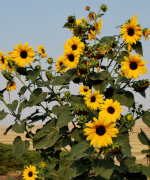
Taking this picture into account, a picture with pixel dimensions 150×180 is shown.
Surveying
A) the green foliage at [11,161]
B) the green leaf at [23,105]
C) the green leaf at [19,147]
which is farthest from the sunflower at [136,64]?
the green foliage at [11,161]

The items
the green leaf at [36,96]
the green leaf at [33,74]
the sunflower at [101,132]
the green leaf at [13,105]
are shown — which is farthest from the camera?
the green leaf at [13,105]

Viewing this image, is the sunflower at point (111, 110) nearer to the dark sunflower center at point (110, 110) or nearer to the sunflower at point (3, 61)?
the dark sunflower center at point (110, 110)

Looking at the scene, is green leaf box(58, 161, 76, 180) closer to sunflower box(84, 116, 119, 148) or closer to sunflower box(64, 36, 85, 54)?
sunflower box(84, 116, 119, 148)

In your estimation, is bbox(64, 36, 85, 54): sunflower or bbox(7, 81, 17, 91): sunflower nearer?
bbox(64, 36, 85, 54): sunflower

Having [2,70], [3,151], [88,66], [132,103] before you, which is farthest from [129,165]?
[3,151]

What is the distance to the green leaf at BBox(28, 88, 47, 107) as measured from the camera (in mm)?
3326

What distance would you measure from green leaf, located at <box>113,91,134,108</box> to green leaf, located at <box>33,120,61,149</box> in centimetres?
81

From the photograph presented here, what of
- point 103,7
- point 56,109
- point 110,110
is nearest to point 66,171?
point 56,109

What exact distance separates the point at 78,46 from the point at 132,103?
2.70ft

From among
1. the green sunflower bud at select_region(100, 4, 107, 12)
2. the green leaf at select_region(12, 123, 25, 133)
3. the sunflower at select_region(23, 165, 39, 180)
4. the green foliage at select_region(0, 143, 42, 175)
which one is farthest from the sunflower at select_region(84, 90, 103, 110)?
the green foliage at select_region(0, 143, 42, 175)

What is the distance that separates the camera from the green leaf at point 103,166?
2.72 metres

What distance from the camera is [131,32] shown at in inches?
120

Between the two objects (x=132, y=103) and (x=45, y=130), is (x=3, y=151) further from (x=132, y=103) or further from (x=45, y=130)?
(x=132, y=103)

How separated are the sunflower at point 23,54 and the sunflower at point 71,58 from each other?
45 cm
